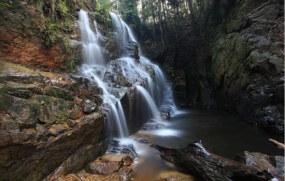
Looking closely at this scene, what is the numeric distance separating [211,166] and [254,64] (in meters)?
6.20

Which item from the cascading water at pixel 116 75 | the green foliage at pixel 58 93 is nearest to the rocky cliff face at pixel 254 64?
the cascading water at pixel 116 75

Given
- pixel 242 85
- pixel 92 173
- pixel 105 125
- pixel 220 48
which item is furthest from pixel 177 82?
pixel 92 173

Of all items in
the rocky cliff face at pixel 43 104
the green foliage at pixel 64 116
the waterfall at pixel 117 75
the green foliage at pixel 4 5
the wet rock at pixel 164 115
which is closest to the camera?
the rocky cliff face at pixel 43 104

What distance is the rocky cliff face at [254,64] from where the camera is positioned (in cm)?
817

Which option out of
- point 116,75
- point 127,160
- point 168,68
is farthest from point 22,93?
point 168,68

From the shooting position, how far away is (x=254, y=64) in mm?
8945

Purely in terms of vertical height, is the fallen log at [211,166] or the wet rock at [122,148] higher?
the wet rock at [122,148]

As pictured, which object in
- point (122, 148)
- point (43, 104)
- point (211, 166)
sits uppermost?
point (43, 104)

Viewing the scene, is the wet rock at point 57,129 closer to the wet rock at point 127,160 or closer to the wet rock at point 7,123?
the wet rock at point 7,123

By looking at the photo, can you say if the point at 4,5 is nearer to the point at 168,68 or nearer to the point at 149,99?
the point at 149,99

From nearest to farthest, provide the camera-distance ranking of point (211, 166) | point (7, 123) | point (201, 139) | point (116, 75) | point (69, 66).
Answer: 1. point (7, 123)
2. point (211, 166)
3. point (201, 139)
4. point (69, 66)
5. point (116, 75)

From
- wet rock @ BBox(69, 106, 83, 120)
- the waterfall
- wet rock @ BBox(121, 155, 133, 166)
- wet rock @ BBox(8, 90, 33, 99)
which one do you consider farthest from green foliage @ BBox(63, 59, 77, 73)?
wet rock @ BBox(121, 155, 133, 166)

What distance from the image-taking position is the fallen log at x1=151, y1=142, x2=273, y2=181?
4.06 metres

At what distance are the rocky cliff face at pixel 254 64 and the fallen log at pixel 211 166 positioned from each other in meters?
4.23
